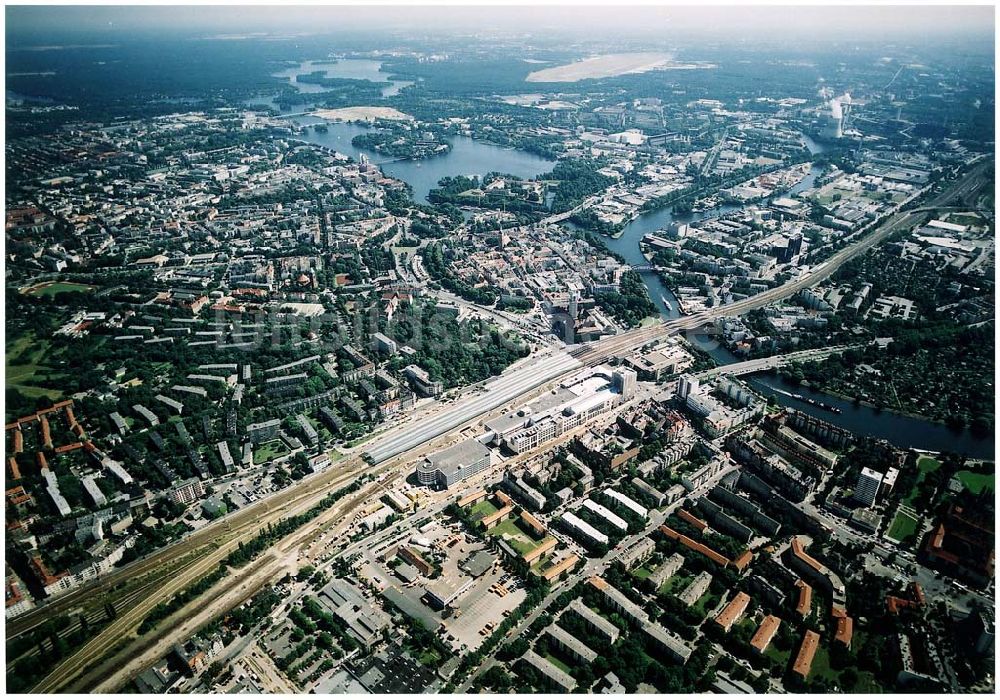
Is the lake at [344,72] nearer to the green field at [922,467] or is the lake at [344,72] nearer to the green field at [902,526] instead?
the green field at [922,467]

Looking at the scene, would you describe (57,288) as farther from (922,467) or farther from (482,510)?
(922,467)

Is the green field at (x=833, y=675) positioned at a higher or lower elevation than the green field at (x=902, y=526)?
higher

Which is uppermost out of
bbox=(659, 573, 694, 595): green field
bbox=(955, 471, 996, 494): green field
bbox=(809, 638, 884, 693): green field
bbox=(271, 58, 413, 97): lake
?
bbox=(271, 58, 413, 97): lake

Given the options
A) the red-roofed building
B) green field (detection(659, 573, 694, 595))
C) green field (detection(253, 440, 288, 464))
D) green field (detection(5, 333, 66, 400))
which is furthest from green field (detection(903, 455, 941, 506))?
green field (detection(5, 333, 66, 400))

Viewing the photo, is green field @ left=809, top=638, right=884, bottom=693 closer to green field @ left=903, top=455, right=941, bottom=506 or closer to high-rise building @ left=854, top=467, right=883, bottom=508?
high-rise building @ left=854, top=467, right=883, bottom=508

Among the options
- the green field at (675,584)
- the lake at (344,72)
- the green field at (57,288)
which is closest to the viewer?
the green field at (675,584)

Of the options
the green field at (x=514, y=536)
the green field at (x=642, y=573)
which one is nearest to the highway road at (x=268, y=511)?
the green field at (x=514, y=536)
